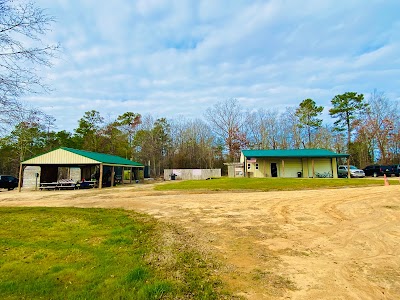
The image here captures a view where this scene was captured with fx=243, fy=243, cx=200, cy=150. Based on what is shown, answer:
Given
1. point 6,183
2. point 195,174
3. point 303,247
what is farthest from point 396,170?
point 6,183

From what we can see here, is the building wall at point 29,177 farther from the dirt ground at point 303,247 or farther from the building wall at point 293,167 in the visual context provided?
the dirt ground at point 303,247

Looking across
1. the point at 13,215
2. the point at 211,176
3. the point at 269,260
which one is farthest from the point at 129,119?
the point at 269,260

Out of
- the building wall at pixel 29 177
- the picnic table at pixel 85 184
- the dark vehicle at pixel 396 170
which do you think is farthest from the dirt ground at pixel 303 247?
the building wall at pixel 29 177

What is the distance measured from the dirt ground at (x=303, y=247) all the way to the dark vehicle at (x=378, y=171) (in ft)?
80.5

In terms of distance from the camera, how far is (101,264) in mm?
4043

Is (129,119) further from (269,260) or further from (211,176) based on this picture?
(269,260)

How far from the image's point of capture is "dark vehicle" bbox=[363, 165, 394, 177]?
28.7 metres

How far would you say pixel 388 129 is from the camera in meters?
37.2

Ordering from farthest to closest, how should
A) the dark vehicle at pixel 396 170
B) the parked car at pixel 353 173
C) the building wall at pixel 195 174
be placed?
the building wall at pixel 195 174
the parked car at pixel 353 173
the dark vehicle at pixel 396 170

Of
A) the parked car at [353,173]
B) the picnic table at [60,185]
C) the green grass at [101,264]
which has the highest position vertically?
the parked car at [353,173]

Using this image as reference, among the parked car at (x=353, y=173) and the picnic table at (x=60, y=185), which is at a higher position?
the parked car at (x=353, y=173)

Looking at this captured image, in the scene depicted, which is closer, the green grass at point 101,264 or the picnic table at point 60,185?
the green grass at point 101,264

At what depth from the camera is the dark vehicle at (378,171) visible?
28.7 m

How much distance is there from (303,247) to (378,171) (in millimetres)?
31569
